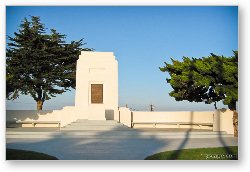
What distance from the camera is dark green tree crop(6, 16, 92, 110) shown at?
19781 mm

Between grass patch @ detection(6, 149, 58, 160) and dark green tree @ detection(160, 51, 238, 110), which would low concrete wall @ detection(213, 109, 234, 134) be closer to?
dark green tree @ detection(160, 51, 238, 110)

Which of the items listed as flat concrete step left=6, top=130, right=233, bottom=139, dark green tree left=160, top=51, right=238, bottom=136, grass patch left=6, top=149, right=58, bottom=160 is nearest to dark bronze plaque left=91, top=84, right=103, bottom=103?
dark green tree left=160, top=51, right=238, bottom=136

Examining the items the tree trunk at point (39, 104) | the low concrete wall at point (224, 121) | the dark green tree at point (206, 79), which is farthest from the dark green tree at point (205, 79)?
the tree trunk at point (39, 104)

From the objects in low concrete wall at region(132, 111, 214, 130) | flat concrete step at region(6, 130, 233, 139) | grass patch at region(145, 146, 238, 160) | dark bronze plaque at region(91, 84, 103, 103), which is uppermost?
dark bronze plaque at region(91, 84, 103, 103)

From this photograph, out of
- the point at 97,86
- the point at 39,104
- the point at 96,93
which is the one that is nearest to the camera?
the point at 96,93

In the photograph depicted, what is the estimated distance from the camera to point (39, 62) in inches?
822

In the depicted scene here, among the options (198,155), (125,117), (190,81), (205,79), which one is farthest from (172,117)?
(198,155)

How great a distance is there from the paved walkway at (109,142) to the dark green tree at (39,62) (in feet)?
19.5

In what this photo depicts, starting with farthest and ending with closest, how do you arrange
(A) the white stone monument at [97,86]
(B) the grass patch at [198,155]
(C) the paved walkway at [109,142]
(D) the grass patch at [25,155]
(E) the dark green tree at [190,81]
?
1. (A) the white stone monument at [97,86]
2. (E) the dark green tree at [190,81]
3. (C) the paved walkway at [109,142]
4. (B) the grass patch at [198,155]
5. (D) the grass patch at [25,155]

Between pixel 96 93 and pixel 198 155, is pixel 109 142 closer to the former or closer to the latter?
pixel 198 155

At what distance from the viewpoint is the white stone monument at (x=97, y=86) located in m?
18.3

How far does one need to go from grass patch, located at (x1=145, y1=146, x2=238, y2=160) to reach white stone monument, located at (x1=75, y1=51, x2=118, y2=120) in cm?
777

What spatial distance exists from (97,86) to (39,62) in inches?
164

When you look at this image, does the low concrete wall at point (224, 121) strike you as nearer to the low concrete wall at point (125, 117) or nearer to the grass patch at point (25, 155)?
the low concrete wall at point (125, 117)
